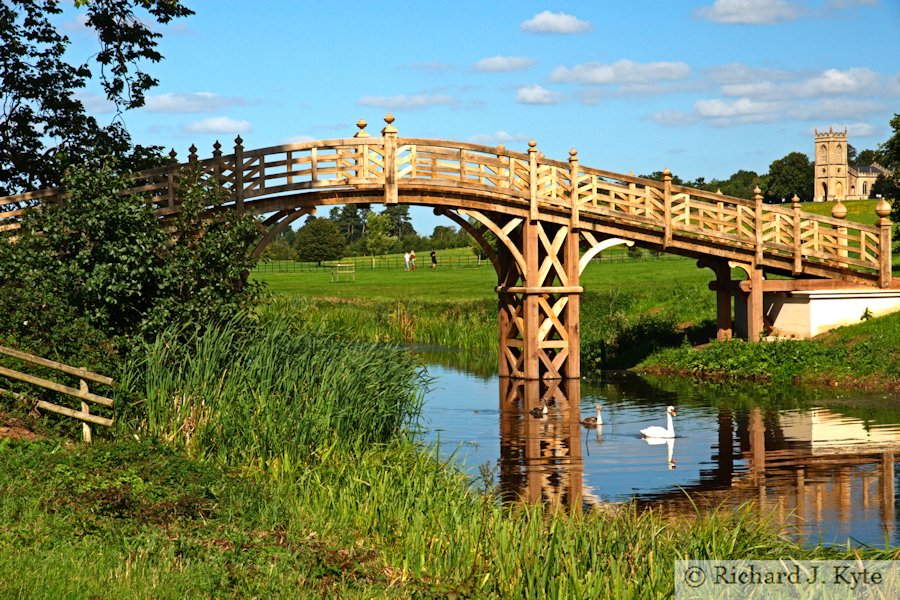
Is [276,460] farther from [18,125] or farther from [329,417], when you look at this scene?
[18,125]

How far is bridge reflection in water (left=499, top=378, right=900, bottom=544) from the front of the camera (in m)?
15.0

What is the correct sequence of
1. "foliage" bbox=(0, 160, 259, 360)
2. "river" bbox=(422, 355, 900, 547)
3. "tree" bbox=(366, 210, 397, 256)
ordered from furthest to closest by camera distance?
"tree" bbox=(366, 210, 397, 256)
"foliage" bbox=(0, 160, 259, 360)
"river" bbox=(422, 355, 900, 547)

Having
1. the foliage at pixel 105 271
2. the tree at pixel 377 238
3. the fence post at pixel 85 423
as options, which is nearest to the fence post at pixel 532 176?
the foliage at pixel 105 271

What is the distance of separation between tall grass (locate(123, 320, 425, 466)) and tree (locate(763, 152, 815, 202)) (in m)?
130

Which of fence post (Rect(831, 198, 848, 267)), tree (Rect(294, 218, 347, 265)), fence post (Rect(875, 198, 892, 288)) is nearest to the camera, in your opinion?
fence post (Rect(875, 198, 892, 288))

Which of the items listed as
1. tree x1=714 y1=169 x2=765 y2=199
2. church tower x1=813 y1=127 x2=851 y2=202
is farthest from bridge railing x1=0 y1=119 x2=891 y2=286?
church tower x1=813 y1=127 x2=851 y2=202

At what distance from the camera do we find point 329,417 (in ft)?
52.5

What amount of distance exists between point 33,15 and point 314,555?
819 inches

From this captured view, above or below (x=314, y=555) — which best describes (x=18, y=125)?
above

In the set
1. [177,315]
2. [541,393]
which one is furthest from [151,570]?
[541,393]

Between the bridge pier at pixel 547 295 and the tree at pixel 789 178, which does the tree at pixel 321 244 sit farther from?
the tree at pixel 789 178

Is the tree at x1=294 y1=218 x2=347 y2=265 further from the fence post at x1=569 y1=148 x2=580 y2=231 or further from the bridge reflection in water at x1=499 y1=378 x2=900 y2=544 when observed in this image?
the bridge reflection in water at x1=499 y1=378 x2=900 y2=544

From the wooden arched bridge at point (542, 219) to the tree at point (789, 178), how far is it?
372 feet

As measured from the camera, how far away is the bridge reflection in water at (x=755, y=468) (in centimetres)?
1504
